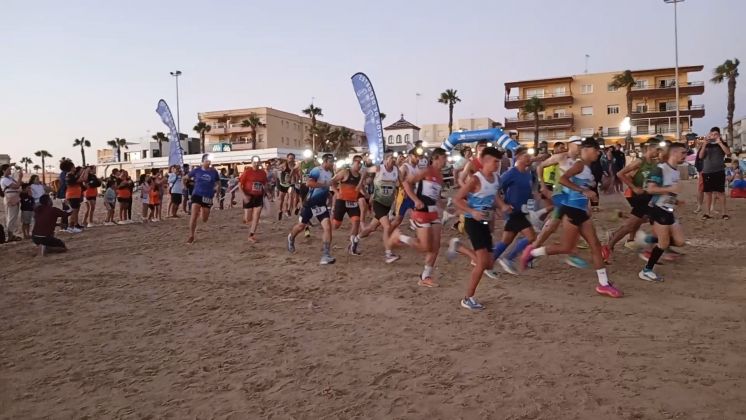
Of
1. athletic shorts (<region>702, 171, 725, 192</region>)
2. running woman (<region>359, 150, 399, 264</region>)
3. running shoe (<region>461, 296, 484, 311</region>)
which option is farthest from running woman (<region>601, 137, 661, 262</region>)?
athletic shorts (<region>702, 171, 725, 192</region>)

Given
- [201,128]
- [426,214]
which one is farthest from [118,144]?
[426,214]

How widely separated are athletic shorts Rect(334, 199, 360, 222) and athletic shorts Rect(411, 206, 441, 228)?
2630mm

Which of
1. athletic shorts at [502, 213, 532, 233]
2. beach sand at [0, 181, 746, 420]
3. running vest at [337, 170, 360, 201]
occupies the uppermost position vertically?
running vest at [337, 170, 360, 201]

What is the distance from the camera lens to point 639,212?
288 inches

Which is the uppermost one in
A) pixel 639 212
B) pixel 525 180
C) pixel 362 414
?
pixel 525 180

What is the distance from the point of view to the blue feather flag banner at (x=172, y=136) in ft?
69.4


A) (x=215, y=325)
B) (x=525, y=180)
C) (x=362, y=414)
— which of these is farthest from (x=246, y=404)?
(x=525, y=180)

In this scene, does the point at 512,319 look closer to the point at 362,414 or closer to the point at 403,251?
the point at 362,414

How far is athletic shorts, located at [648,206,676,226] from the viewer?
6375 mm

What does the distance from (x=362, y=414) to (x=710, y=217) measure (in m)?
11.2

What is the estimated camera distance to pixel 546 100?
55.6m

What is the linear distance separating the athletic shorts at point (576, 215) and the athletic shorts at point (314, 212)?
12.3 ft

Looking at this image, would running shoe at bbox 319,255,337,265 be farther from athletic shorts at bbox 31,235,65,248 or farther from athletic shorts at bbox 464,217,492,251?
athletic shorts at bbox 31,235,65,248

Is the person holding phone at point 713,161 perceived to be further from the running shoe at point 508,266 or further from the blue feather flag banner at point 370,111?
the blue feather flag banner at point 370,111
